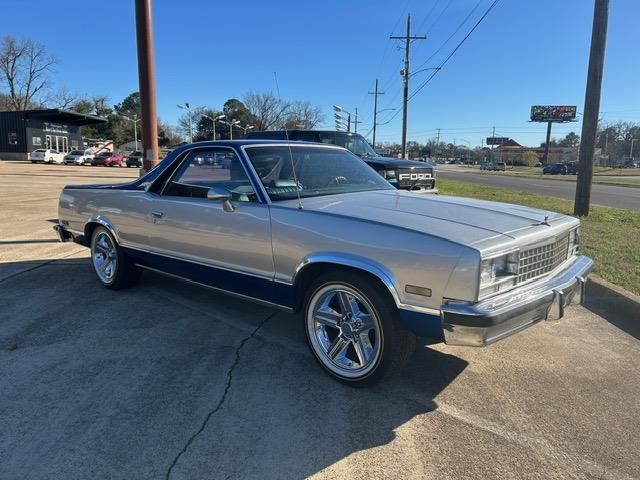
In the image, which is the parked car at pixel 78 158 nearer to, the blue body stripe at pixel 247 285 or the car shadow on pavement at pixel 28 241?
the car shadow on pavement at pixel 28 241

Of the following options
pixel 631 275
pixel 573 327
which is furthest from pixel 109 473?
pixel 631 275

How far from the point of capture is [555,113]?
10800cm

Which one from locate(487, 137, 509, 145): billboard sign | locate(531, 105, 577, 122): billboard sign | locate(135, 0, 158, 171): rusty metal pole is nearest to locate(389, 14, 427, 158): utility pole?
locate(135, 0, 158, 171): rusty metal pole

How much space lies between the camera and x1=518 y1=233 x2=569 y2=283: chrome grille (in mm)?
3166

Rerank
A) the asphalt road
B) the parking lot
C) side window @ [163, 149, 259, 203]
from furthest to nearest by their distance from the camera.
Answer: the asphalt road → side window @ [163, 149, 259, 203] → the parking lot

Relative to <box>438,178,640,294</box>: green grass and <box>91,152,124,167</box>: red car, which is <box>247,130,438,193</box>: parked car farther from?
<box>91,152,124,167</box>: red car

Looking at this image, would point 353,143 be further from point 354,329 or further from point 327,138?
point 354,329

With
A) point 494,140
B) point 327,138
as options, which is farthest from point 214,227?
point 494,140

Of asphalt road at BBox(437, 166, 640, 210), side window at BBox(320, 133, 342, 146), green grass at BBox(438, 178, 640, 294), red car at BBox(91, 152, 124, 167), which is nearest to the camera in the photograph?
green grass at BBox(438, 178, 640, 294)

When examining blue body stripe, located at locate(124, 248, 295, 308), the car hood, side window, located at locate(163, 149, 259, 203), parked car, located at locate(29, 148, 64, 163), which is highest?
parked car, located at locate(29, 148, 64, 163)

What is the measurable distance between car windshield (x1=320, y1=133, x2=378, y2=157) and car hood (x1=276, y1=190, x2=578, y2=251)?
6.91 meters

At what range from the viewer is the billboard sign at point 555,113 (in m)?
108

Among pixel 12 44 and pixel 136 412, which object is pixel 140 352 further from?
pixel 12 44

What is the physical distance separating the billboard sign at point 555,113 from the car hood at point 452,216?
116180 mm
